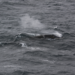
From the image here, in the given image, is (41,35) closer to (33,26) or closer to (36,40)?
(36,40)

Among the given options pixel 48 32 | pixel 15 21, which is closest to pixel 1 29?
pixel 15 21

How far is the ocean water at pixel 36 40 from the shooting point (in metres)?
43.0

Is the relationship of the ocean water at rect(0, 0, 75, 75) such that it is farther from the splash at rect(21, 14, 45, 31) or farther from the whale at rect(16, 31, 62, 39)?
the whale at rect(16, 31, 62, 39)

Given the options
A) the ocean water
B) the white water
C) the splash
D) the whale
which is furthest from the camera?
the splash

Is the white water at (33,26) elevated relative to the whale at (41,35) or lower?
elevated

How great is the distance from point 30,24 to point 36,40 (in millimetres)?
9180

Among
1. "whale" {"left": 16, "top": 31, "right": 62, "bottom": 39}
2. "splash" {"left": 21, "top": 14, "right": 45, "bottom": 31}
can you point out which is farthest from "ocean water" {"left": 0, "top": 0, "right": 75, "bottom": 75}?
"whale" {"left": 16, "top": 31, "right": 62, "bottom": 39}

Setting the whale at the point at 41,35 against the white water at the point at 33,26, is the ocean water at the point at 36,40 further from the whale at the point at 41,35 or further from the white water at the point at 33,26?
the whale at the point at 41,35

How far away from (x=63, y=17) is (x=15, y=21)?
36.2 feet

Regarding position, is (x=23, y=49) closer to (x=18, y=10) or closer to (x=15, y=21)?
(x=15, y=21)

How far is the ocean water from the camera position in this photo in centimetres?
4300

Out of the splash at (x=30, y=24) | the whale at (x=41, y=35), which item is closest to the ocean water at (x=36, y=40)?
the splash at (x=30, y=24)

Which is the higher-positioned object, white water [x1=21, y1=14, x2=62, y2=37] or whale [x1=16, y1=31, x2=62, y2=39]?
white water [x1=21, y1=14, x2=62, y2=37]

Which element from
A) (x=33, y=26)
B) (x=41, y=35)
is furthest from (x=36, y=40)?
(x=33, y=26)
